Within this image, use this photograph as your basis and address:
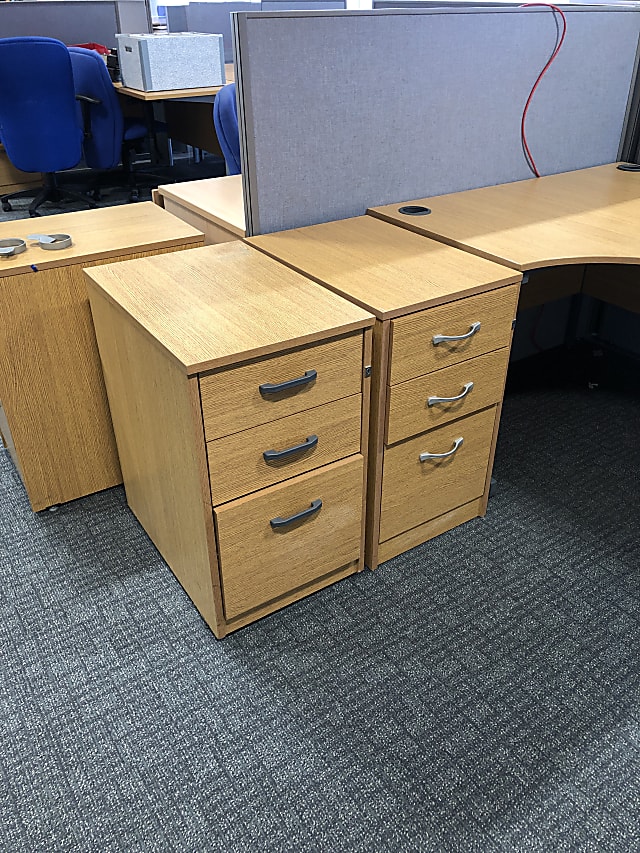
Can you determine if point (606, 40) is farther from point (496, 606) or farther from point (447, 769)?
point (447, 769)

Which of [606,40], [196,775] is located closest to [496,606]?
[196,775]

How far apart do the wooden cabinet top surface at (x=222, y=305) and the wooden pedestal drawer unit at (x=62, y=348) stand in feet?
0.40

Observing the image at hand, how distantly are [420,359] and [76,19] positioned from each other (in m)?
4.12

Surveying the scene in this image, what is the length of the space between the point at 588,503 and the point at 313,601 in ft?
2.56

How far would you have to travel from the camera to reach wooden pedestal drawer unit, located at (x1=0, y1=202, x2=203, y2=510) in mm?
1450

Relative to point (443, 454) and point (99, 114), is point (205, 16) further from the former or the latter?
point (443, 454)

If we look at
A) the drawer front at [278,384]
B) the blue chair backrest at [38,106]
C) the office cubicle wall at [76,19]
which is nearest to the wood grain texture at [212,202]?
the drawer front at [278,384]

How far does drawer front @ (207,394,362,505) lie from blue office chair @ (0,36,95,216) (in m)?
2.73

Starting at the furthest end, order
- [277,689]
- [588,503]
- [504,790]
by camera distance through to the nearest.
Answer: [588,503], [277,689], [504,790]

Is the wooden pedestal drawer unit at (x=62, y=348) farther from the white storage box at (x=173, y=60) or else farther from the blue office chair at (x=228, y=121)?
the white storage box at (x=173, y=60)

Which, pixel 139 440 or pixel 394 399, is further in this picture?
pixel 139 440

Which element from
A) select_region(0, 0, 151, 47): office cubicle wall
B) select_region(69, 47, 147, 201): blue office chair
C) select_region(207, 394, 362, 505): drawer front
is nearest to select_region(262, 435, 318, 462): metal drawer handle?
select_region(207, 394, 362, 505): drawer front

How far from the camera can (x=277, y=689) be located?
1271 millimetres

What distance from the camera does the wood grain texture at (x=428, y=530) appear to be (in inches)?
60.5
